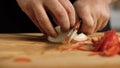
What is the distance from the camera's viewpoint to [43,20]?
0.98 metres

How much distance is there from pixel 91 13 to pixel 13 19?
34 cm

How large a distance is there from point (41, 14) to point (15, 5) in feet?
0.98

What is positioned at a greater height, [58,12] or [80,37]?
[58,12]

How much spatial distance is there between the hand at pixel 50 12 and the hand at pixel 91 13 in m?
0.05

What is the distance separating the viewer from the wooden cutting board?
0.81 metres

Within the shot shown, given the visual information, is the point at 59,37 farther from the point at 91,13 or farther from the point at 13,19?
the point at 13,19

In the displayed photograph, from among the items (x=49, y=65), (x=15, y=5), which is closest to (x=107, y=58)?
(x=49, y=65)

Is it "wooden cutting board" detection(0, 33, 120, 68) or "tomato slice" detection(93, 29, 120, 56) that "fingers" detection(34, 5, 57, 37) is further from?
"tomato slice" detection(93, 29, 120, 56)

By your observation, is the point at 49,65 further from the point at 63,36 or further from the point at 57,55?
the point at 63,36

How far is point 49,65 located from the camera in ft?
2.65

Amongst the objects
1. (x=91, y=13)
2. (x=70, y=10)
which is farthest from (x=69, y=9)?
(x=91, y=13)

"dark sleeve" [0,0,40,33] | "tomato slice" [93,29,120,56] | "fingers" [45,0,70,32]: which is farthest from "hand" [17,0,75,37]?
"dark sleeve" [0,0,40,33]

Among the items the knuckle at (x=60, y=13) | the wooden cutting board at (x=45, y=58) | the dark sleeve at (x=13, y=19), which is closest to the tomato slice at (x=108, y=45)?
the wooden cutting board at (x=45, y=58)

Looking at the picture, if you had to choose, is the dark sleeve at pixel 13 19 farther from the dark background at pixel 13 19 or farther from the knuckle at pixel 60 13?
the knuckle at pixel 60 13
